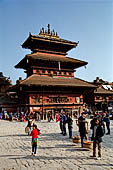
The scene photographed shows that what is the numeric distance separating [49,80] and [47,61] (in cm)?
336

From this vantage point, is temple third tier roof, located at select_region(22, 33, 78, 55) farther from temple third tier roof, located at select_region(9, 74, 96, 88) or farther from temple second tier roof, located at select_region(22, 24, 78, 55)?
temple third tier roof, located at select_region(9, 74, 96, 88)

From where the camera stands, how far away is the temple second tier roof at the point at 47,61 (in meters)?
29.6

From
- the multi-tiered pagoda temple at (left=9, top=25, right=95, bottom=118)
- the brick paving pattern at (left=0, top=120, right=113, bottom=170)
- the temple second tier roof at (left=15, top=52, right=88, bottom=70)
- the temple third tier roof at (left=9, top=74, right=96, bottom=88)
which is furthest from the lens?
the temple second tier roof at (left=15, top=52, right=88, bottom=70)

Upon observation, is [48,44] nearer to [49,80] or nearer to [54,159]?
[49,80]

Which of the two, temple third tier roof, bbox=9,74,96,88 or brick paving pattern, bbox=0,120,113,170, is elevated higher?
temple third tier roof, bbox=9,74,96,88

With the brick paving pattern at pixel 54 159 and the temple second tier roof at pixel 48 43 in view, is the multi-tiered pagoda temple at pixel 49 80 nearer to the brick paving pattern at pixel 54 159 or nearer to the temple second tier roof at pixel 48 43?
the temple second tier roof at pixel 48 43

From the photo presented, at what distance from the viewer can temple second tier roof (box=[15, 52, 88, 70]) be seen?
29.6 metres

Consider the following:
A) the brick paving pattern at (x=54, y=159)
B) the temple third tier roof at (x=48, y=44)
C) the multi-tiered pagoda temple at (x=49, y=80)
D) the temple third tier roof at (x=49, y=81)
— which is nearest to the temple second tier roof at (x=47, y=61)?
the multi-tiered pagoda temple at (x=49, y=80)

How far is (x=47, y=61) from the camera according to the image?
30.7 m

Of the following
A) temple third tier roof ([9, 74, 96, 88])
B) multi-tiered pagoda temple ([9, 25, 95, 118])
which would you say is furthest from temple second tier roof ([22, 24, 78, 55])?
temple third tier roof ([9, 74, 96, 88])

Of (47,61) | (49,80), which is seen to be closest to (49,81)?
(49,80)

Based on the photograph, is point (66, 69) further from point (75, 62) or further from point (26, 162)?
point (26, 162)

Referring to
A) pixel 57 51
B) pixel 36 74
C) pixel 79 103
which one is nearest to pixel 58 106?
pixel 79 103

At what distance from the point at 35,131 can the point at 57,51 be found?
2771cm
